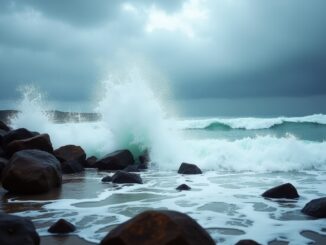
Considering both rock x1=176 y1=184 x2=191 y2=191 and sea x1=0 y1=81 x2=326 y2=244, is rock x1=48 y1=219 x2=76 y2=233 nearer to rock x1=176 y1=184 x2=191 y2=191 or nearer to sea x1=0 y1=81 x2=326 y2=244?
sea x1=0 y1=81 x2=326 y2=244

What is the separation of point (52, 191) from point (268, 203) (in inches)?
166

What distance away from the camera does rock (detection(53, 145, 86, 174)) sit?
35.6 feet

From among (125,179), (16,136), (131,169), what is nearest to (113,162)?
(131,169)

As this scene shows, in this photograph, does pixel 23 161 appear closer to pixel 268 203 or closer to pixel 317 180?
pixel 268 203

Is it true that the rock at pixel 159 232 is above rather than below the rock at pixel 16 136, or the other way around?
below

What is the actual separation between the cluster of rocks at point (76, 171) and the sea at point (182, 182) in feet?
0.86

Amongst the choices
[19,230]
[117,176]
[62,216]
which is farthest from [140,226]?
[117,176]

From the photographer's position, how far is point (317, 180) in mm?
9375

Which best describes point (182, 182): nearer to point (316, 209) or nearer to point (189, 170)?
point (189, 170)

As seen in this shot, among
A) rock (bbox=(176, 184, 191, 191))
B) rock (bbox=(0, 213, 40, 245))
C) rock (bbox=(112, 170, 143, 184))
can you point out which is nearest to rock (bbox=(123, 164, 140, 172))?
rock (bbox=(112, 170, 143, 184))

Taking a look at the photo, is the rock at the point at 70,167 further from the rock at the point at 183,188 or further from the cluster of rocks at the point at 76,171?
the rock at the point at 183,188

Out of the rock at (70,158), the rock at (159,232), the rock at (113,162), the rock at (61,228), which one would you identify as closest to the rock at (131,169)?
the rock at (113,162)

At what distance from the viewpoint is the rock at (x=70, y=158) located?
428 inches

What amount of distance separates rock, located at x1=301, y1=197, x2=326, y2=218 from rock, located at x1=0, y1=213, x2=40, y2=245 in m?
3.86
